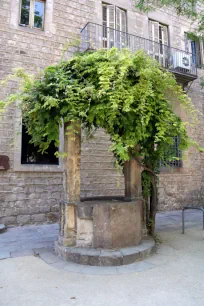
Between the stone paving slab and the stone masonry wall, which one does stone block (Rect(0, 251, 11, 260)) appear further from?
the stone masonry wall

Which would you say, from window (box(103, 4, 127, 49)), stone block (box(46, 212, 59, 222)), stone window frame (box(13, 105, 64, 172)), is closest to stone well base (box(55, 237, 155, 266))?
stone block (box(46, 212, 59, 222))

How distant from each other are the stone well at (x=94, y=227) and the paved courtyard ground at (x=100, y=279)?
0.71 feet

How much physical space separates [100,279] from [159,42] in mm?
10022

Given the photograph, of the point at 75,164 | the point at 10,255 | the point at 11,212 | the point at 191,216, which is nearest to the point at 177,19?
the point at 191,216

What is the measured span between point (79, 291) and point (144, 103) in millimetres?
2966

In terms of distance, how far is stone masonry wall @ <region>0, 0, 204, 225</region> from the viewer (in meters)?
7.11

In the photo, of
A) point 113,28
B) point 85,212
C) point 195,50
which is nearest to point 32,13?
point 113,28

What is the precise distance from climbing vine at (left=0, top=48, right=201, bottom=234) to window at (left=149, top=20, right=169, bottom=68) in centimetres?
616

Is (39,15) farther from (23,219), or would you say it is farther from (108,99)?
(23,219)

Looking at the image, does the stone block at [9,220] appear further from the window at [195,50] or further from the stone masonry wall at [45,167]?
the window at [195,50]

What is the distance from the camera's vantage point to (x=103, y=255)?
4004mm

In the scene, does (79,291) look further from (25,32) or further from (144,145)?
(25,32)

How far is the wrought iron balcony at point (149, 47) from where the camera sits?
8836 millimetres

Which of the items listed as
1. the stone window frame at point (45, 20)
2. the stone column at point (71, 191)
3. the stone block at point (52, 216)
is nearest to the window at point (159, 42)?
Result: the stone window frame at point (45, 20)
